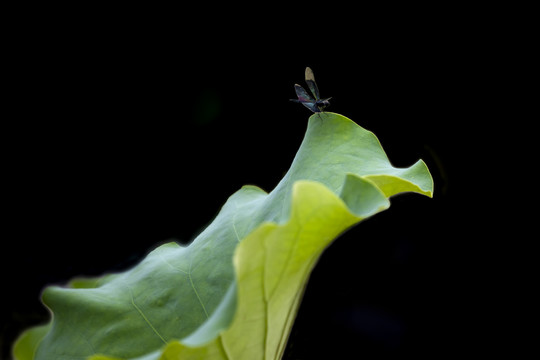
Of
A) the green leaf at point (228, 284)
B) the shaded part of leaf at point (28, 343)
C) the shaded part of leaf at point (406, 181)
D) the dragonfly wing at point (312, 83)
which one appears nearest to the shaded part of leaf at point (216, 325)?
the green leaf at point (228, 284)

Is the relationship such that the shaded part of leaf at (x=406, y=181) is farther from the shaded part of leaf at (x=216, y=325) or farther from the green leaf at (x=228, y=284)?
the shaded part of leaf at (x=216, y=325)

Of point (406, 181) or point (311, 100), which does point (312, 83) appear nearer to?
point (311, 100)

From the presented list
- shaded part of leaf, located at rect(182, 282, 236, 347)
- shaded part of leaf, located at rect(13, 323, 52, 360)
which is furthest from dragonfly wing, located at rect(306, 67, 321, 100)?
shaded part of leaf, located at rect(13, 323, 52, 360)

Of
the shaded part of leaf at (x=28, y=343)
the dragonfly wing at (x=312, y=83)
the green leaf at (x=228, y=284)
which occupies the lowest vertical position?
the shaded part of leaf at (x=28, y=343)

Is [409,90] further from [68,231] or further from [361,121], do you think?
[68,231]

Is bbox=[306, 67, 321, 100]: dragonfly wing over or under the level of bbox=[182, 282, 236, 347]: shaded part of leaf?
over

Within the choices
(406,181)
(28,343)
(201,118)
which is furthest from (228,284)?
(201,118)

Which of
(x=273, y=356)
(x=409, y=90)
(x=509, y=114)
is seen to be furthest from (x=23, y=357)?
(x=509, y=114)

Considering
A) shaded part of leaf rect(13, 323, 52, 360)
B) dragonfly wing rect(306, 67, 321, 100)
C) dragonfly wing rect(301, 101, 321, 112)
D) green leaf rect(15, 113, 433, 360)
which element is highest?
dragonfly wing rect(306, 67, 321, 100)

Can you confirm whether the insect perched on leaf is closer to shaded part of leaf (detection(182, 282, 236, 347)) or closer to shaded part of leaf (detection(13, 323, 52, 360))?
shaded part of leaf (detection(182, 282, 236, 347))

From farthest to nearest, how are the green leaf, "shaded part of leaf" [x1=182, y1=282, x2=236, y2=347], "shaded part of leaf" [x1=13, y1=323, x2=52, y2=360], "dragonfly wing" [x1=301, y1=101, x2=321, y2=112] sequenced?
"shaded part of leaf" [x1=13, y1=323, x2=52, y2=360]
"dragonfly wing" [x1=301, y1=101, x2=321, y2=112]
the green leaf
"shaded part of leaf" [x1=182, y1=282, x2=236, y2=347]
